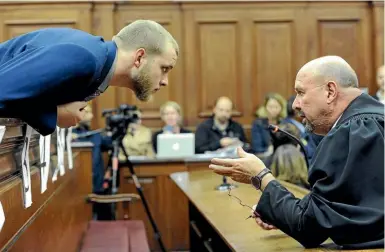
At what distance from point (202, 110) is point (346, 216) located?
5.31m

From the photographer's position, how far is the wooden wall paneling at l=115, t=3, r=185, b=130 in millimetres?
6723

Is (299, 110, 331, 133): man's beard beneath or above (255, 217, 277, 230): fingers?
above

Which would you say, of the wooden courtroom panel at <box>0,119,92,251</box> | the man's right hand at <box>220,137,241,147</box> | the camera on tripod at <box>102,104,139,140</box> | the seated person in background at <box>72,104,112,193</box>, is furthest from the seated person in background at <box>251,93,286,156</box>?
the wooden courtroom panel at <box>0,119,92,251</box>

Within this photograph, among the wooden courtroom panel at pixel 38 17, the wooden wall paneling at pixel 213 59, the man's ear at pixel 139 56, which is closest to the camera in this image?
the man's ear at pixel 139 56

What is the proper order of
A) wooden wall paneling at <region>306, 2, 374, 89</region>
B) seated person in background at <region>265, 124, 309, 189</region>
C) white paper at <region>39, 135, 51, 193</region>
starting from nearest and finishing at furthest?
white paper at <region>39, 135, 51, 193</region>, seated person in background at <region>265, 124, 309, 189</region>, wooden wall paneling at <region>306, 2, 374, 89</region>

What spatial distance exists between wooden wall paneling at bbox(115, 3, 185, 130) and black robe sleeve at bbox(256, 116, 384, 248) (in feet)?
16.8

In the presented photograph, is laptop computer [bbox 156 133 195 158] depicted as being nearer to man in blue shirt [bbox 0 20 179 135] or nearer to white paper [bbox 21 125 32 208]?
man in blue shirt [bbox 0 20 179 135]

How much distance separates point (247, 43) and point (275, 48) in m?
0.35

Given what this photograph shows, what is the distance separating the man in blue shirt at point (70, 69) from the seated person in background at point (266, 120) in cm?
352

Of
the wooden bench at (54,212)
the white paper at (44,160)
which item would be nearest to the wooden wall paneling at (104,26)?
the wooden bench at (54,212)

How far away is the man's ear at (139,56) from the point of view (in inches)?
79.9

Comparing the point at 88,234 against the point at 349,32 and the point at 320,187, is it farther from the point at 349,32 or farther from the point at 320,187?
the point at 349,32

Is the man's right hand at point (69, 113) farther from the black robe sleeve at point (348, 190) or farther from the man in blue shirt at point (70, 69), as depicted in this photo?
the black robe sleeve at point (348, 190)

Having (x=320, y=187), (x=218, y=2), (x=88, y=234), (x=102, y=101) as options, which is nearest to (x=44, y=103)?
(x=320, y=187)
